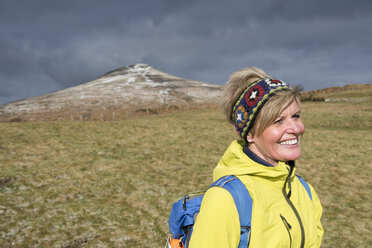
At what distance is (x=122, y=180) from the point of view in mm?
10750

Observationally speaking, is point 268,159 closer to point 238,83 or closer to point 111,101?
point 238,83

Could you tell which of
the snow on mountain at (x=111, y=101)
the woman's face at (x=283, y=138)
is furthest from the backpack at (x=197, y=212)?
the snow on mountain at (x=111, y=101)

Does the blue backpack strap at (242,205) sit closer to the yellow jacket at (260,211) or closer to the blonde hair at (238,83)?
the yellow jacket at (260,211)

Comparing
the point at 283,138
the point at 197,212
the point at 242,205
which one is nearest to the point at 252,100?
the point at 283,138

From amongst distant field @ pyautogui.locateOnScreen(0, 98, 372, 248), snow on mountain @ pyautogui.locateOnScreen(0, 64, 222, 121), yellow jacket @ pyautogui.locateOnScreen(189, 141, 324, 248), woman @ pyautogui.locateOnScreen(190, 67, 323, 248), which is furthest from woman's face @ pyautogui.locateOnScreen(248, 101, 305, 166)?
snow on mountain @ pyautogui.locateOnScreen(0, 64, 222, 121)

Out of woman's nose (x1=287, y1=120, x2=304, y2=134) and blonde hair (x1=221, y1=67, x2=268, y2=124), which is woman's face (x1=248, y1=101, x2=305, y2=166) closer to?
woman's nose (x1=287, y1=120, x2=304, y2=134)

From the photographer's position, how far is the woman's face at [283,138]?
255cm

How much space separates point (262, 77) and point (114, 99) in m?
64.1

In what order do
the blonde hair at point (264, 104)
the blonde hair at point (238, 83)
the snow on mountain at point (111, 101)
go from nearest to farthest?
the blonde hair at point (264, 104), the blonde hair at point (238, 83), the snow on mountain at point (111, 101)

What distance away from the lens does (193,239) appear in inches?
77.2

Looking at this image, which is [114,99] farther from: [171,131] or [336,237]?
[336,237]

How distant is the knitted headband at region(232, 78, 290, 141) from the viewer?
251 cm

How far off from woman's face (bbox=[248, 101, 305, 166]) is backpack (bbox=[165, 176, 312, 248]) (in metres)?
0.59

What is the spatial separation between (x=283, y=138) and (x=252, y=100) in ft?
1.74
